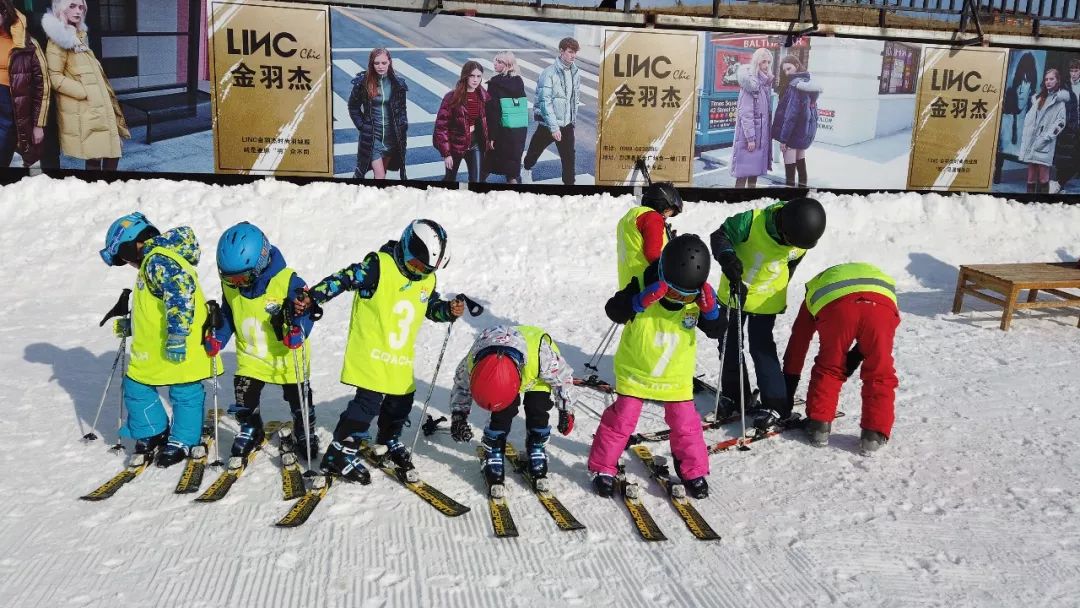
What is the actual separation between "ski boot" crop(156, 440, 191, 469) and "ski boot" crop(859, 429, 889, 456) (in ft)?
15.4

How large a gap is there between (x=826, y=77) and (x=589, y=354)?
24.1 feet

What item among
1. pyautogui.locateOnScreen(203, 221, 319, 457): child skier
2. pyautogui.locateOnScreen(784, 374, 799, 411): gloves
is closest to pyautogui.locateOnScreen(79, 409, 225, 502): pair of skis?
pyautogui.locateOnScreen(203, 221, 319, 457): child skier

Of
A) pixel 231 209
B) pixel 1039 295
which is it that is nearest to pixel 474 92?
pixel 231 209

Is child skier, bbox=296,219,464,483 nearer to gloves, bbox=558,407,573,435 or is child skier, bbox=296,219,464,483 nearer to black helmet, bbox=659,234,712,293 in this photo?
gloves, bbox=558,407,573,435

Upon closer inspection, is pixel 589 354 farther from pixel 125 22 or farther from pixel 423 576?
pixel 125 22

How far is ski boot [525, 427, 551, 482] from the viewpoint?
4930 mm

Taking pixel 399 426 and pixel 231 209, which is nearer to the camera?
pixel 399 426

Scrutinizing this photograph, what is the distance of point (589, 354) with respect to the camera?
7820 mm

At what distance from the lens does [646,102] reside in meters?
11.7

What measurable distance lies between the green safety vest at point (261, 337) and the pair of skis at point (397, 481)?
75 centimetres

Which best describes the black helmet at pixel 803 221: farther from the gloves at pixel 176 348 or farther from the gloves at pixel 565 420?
the gloves at pixel 176 348

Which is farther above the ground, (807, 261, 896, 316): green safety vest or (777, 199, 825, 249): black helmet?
(777, 199, 825, 249): black helmet

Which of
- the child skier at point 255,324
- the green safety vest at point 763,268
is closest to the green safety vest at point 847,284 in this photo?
the green safety vest at point 763,268

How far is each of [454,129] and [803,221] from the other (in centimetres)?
680
